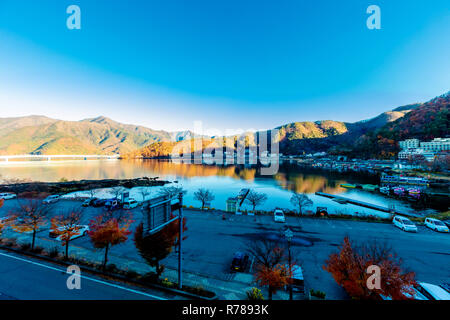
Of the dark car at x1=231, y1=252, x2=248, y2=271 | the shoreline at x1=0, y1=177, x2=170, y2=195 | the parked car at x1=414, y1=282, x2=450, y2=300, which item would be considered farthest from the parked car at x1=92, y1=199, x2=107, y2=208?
the parked car at x1=414, y1=282, x2=450, y2=300

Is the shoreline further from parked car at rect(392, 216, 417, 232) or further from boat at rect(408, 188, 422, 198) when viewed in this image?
boat at rect(408, 188, 422, 198)

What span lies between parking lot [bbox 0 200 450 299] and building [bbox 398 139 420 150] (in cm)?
12421

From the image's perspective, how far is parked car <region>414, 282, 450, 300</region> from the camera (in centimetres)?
679

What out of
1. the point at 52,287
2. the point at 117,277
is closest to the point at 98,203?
the point at 52,287

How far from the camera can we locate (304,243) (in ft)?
44.0

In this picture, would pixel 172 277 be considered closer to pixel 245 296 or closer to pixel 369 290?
pixel 245 296

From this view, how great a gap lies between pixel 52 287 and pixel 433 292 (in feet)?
49.7

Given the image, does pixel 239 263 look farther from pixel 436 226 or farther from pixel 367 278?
pixel 436 226

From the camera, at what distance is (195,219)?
18969 mm

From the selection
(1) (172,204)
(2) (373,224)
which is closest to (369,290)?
(1) (172,204)

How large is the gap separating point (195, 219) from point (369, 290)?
15.0m

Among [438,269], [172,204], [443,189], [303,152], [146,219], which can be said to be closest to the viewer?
[146,219]

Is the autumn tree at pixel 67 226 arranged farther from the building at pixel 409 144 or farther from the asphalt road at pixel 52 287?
the building at pixel 409 144

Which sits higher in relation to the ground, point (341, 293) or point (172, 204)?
point (172, 204)
